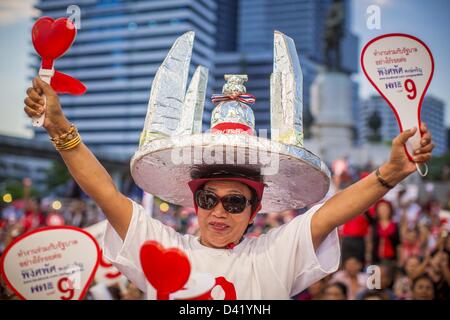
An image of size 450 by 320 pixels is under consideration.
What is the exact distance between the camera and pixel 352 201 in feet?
7.04

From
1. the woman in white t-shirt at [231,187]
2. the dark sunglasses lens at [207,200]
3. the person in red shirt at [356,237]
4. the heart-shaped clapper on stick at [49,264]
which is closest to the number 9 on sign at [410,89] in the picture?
the woman in white t-shirt at [231,187]

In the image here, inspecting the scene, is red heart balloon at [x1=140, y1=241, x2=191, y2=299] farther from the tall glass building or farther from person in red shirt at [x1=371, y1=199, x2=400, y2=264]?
the tall glass building

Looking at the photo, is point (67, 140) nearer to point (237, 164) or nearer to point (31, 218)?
point (237, 164)

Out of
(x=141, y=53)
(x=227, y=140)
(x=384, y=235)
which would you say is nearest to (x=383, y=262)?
(x=384, y=235)

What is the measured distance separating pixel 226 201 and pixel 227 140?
36 cm

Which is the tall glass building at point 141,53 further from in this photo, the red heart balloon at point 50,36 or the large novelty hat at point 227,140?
the red heart balloon at point 50,36

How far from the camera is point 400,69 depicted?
2.14 meters

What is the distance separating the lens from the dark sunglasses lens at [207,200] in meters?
2.36

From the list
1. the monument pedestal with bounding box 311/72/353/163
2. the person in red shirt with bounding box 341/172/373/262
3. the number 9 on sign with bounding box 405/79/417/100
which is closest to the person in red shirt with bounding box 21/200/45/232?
the person in red shirt with bounding box 341/172/373/262

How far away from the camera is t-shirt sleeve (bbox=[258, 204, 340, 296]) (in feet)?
7.44

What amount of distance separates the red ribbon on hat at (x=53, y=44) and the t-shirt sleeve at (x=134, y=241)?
0.58 m

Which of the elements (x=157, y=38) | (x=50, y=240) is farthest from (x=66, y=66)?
(x=50, y=240)
